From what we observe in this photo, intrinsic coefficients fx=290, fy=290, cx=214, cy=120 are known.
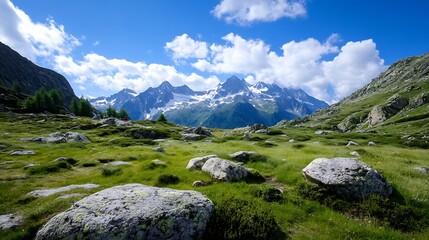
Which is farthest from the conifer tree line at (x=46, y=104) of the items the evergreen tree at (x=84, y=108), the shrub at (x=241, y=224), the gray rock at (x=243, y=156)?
the shrub at (x=241, y=224)

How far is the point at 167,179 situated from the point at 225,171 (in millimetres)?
A: 4821

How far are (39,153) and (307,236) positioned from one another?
44000 mm

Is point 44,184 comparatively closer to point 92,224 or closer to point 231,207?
point 92,224

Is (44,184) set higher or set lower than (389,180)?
lower

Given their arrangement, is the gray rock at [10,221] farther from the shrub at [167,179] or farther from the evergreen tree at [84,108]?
the evergreen tree at [84,108]

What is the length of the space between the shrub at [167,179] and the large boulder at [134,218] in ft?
25.5

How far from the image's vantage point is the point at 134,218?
13586mm

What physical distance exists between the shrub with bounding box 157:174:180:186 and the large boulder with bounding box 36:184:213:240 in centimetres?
778

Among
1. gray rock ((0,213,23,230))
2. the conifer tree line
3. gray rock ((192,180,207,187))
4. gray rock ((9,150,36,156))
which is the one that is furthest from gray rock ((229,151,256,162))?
the conifer tree line

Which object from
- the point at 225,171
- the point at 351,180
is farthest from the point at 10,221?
the point at 351,180

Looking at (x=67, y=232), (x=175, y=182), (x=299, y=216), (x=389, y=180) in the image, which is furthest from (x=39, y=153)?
(x=389, y=180)

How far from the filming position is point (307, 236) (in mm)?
14477

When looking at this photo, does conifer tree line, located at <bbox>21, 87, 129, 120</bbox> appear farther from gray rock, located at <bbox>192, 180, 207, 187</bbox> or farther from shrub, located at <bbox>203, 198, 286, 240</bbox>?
shrub, located at <bbox>203, 198, 286, 240</bbox>

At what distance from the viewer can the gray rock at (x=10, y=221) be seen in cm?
1587
